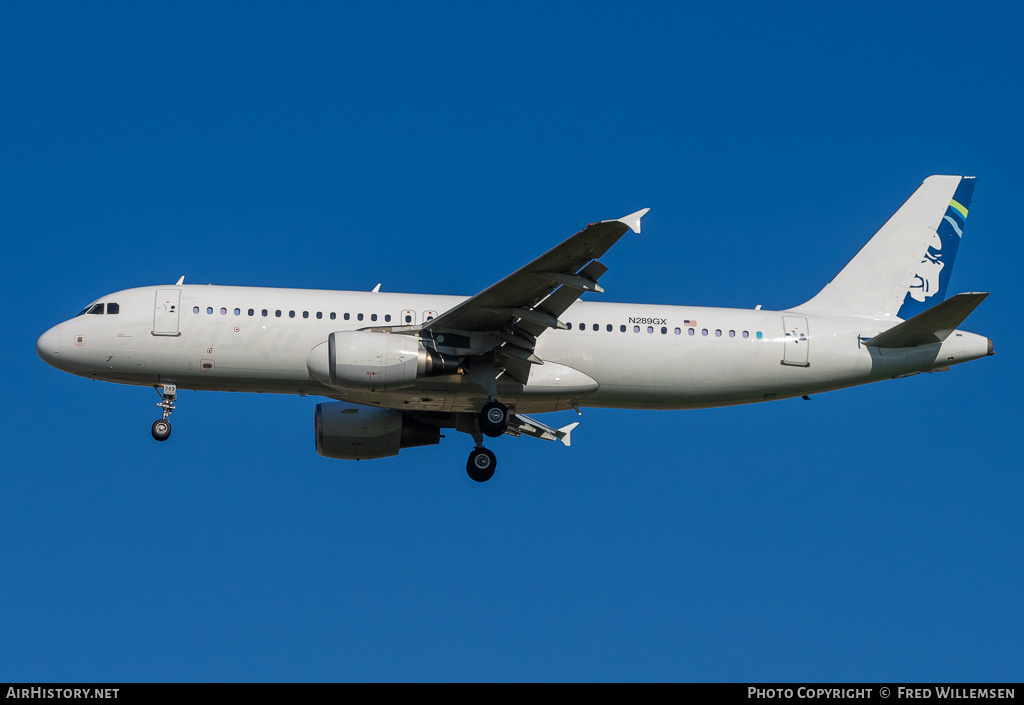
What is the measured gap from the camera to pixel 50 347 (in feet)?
99.4

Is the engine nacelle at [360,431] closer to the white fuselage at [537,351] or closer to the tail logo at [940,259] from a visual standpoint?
the white fuselage at [537,351]

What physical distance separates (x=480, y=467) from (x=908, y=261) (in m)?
13.9

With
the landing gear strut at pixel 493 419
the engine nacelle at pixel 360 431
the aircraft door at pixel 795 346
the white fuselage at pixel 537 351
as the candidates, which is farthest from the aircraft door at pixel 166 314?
the aircraft door at pixel 795 346

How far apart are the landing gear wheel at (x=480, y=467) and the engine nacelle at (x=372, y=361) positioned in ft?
11.5

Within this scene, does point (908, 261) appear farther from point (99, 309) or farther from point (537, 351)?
point (99, 309)

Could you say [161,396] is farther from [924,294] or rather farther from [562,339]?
[924,294]

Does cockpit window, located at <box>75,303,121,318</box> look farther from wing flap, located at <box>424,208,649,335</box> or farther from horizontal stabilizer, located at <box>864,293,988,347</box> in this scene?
horizontal stabilizer, located at <box>864,293,988,347</box>

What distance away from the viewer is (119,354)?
30.2 metres

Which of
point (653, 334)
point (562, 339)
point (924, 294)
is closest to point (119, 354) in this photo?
point (562, 339)

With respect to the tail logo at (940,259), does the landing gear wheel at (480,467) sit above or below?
below

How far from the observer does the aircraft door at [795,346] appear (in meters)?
31.5

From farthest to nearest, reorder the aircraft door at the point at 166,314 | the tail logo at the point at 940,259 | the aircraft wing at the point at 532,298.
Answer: the tail logo at the point at 940,259 → the aircraft door at the point at 166,314 → the aircraft wing at the point at 532,298

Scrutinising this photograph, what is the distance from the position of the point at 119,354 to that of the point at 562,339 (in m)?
11.4


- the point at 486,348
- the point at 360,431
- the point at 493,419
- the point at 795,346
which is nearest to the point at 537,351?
the point at 486,348
